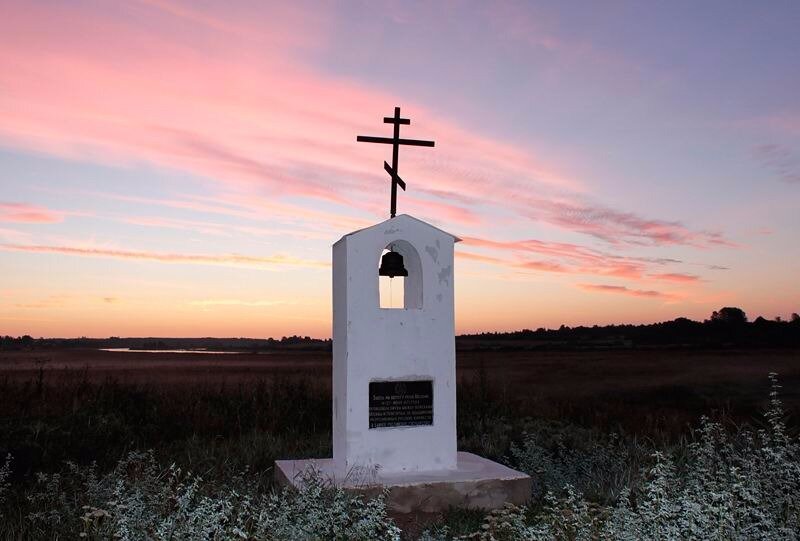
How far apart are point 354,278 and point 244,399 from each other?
26.8ft

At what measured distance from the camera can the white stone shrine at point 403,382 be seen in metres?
9.73

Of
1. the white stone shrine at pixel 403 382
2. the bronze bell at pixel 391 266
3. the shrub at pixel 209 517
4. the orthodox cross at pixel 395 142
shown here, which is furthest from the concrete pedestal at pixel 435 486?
the orthodox cross at pixel 395 142

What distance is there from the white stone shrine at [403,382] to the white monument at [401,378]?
0.05 feet

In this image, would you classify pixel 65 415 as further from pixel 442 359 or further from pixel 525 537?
pixel 525 537

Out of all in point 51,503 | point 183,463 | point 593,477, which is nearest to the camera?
point 51,503

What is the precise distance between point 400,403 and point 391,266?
75.8 inches

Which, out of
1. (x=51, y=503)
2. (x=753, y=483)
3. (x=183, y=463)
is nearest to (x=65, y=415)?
(x=183, y=463)

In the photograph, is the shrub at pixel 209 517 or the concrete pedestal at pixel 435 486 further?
the concrete pedestal at pixel 435 486

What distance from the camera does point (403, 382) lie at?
33.1ft

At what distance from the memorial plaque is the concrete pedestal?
0.70m

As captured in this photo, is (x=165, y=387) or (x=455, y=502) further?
(x=165, y=387)

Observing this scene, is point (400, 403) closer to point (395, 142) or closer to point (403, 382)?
point (403, 382)

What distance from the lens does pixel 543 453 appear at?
1221 centimetres

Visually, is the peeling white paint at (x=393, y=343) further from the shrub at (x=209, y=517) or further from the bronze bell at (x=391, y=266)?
the shrub at (x=209, y=517)
